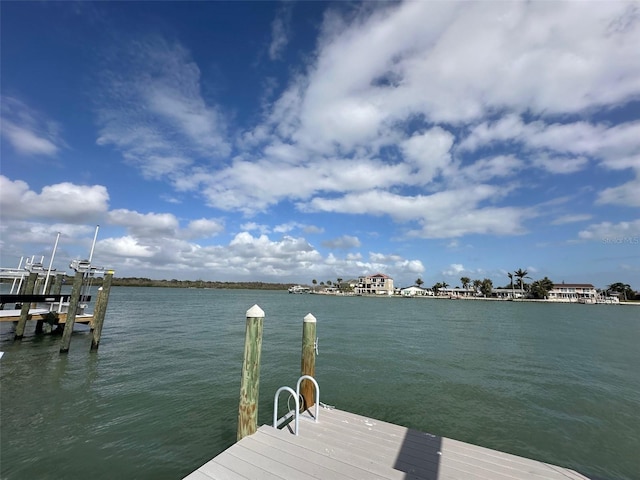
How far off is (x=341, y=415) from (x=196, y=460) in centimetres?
313

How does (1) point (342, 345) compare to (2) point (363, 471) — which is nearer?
(2) point (363, 471)

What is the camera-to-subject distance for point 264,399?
→ 9906mm

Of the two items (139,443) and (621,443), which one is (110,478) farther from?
(621,443)

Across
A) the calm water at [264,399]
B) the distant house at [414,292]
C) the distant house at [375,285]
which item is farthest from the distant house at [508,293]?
the calm water at [264,399]

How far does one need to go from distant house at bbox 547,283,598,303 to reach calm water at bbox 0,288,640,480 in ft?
393

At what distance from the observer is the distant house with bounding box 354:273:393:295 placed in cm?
14925

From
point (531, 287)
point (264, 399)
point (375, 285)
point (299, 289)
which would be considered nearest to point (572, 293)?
point (531, 287)

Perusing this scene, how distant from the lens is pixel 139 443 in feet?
23.1

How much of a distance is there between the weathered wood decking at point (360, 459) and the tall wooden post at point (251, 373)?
1.10ft

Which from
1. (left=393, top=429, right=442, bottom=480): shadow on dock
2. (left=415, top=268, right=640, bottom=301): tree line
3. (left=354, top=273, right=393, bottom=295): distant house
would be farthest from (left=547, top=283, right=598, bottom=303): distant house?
(left=393, top=429, right=442, bottom=480): shadow on dock

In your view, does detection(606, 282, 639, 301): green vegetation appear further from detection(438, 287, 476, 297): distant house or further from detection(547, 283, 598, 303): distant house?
detection(438, 287, 476, 297): distant house

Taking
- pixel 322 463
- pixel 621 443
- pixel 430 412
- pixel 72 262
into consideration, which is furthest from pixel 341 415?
pixel 72 262

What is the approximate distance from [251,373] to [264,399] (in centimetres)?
515

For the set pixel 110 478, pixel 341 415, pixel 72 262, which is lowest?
pixel 110 478
